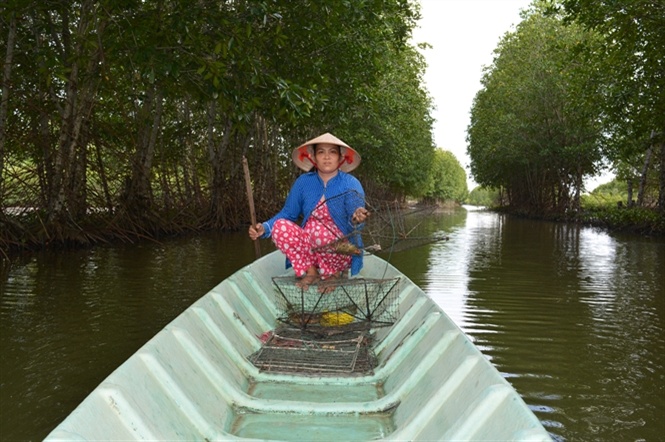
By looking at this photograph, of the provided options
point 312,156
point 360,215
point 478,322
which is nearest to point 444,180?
point 478,322

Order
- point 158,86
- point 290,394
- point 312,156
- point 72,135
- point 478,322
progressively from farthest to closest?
point 72,135, point 158,86, point 478,322, point 312,156, point 290,394

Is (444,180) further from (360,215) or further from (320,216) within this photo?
(360,215)

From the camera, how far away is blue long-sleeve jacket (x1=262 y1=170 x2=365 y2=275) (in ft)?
16.0

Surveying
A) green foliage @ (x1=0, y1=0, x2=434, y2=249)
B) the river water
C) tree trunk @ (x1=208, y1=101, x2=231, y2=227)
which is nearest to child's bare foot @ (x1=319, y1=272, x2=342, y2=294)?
the river water

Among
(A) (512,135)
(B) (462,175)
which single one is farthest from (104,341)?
(B) (462,175)

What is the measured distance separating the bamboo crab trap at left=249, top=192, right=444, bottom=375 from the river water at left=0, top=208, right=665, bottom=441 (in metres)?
0.39

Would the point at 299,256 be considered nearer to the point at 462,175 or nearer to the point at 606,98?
the point at 606,98

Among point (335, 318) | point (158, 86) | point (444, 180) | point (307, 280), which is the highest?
point (444, 180)

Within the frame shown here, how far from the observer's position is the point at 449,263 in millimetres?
10531

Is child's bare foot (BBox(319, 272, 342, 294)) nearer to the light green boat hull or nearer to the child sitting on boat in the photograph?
the child sitting on boat

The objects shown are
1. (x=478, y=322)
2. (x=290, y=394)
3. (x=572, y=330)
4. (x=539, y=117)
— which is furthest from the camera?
(x=539, y=117)

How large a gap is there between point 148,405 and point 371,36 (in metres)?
13.0

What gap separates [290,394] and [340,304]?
5.38 ft

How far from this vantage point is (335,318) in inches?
177
